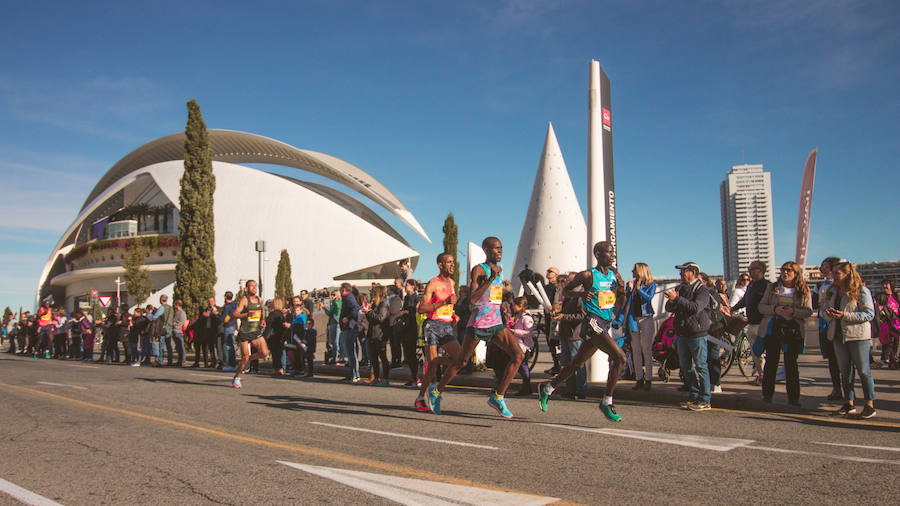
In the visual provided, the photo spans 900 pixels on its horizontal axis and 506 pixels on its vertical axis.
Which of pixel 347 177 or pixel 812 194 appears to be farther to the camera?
pixel 347 177

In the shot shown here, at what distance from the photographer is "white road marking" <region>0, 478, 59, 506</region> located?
4301mm

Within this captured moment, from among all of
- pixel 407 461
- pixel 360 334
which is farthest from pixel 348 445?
pixel 360 334

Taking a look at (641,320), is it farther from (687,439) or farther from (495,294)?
(687,439)

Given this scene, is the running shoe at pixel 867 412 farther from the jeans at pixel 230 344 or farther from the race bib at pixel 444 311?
the jeans at pixel 230 344

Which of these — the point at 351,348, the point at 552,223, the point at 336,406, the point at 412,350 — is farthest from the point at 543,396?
the point at 552,223

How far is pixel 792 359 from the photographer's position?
26.7 feet

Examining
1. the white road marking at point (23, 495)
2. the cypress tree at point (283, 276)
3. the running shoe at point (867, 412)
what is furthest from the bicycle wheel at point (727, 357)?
the cypress tree at point (283, 276)

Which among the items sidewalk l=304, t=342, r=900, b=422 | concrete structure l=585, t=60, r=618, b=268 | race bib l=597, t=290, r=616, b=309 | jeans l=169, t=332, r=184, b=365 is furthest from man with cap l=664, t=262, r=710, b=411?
jeans l=169, t=332, r=184, b=365

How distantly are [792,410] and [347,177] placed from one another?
Result: 57.7 m

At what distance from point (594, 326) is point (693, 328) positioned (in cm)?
172

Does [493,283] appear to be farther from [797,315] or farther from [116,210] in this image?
[116,210]

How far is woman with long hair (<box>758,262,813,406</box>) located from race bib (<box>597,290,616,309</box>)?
2.34 metres

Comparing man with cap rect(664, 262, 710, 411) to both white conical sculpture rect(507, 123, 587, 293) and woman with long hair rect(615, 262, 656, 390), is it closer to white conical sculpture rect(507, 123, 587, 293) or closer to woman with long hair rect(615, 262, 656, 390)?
woman with long hair rect(615, 262, 656, 390)

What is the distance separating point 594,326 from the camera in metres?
7.16
